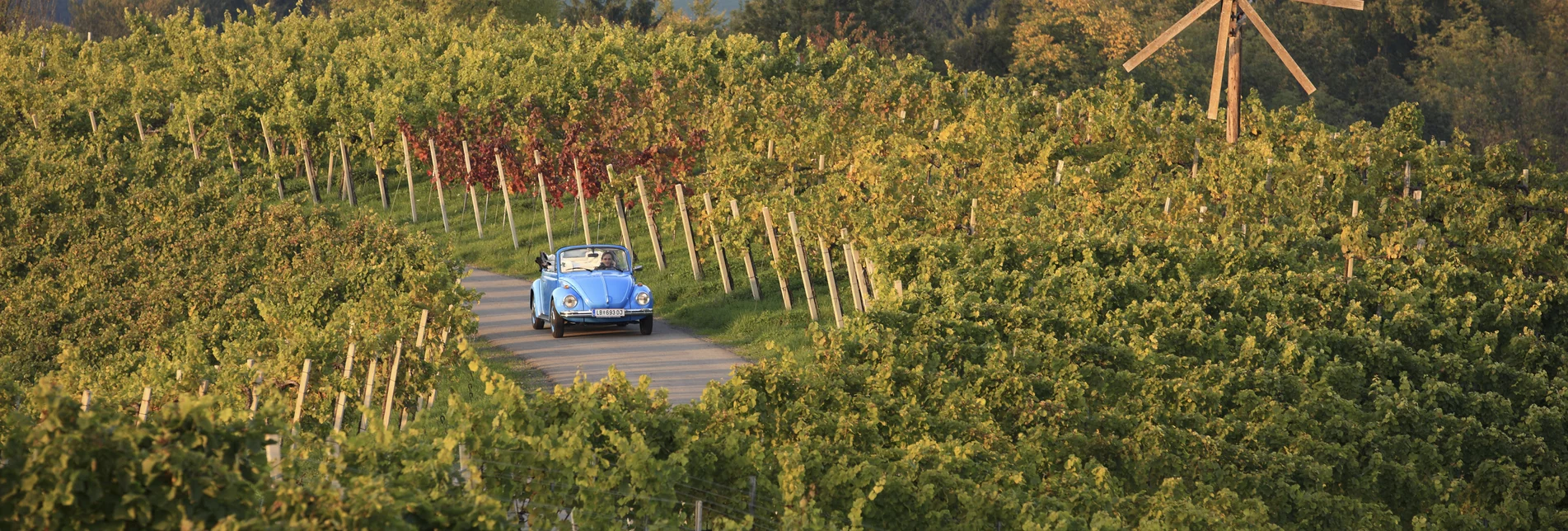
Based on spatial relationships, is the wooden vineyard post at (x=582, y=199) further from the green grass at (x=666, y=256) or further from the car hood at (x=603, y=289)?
the car hood at (x=603, y=289)

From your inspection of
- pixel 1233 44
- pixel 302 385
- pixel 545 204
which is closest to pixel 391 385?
pixel 302 385

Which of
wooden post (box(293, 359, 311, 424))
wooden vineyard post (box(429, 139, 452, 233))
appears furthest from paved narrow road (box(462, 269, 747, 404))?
wooden vineyard post (box(429, 139, 452, 233))

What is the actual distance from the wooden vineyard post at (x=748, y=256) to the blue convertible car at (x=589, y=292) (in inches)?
96.7

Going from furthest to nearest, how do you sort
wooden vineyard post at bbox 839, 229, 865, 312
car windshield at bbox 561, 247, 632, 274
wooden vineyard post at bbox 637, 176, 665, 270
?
wooden vineyard post at bbox 637, 176, 665, 270 → car windshield at bbox 561, 247, 632, 274 → wooden vineyard post at bbox 839, 229, 865, 312

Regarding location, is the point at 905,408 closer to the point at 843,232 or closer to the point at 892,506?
the point at 892,506

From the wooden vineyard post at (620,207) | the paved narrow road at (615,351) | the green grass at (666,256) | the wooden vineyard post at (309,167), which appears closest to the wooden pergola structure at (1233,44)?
the green grass at (666,256)

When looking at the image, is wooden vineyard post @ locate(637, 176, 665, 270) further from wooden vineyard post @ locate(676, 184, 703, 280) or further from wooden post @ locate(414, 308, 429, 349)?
wooden post @ locate(414, 308, 429, 349)

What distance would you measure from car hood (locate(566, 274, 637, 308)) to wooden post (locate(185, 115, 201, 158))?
19.4 meters

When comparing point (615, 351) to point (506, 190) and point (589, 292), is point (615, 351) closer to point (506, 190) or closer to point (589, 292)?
point (589, 292)

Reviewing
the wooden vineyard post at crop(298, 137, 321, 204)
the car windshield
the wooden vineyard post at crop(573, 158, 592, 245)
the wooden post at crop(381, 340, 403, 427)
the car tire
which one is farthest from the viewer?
the wooden vineyard post at crop(298, 137, 321, 204)

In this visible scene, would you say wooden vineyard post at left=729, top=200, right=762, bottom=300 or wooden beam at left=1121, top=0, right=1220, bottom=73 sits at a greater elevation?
wooden beam at left=1121, top=0, right=1220, bottom=73

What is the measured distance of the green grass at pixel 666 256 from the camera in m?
27.4

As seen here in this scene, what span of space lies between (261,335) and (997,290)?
31.5 ft

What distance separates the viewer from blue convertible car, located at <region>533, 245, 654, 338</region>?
2539 cm
